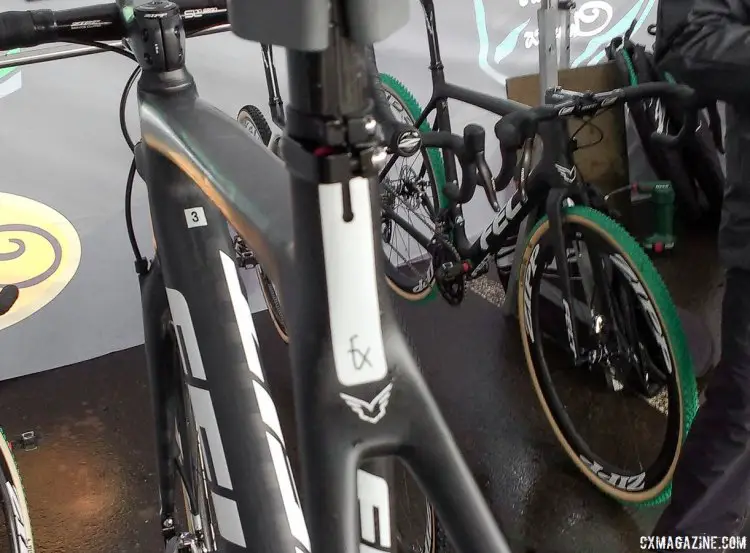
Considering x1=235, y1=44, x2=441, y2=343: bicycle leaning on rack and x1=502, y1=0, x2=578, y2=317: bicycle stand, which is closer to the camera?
x1=502, y1=0, x2=578, y2=317: bicycle stand

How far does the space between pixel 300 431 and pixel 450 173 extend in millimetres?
1656

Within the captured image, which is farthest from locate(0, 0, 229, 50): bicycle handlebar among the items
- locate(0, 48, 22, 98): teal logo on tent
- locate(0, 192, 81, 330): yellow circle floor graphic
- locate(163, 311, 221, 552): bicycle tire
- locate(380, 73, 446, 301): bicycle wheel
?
locate(0, 192, 81, 330): yellow circle floor graphic

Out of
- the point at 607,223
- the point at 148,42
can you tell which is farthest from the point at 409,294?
the point at 148,42

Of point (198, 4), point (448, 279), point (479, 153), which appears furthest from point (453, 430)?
point (198, 4)

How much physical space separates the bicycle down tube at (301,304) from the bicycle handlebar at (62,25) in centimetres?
1

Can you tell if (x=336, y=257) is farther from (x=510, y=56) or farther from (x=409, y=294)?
(x=510, y=56)

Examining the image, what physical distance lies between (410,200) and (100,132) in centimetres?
101

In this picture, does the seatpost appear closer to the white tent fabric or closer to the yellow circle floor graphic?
the white tent fabric

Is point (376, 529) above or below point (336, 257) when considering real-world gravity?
below

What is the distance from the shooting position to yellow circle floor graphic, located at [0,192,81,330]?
2.13 m

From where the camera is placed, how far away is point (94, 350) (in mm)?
2354

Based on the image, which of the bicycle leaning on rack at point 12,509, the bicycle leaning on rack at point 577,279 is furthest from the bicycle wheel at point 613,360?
the bicycle leaning on rack at point 12,509

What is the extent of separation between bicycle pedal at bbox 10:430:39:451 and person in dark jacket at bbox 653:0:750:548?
165 centimetres

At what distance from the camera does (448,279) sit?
→ 1.90m
